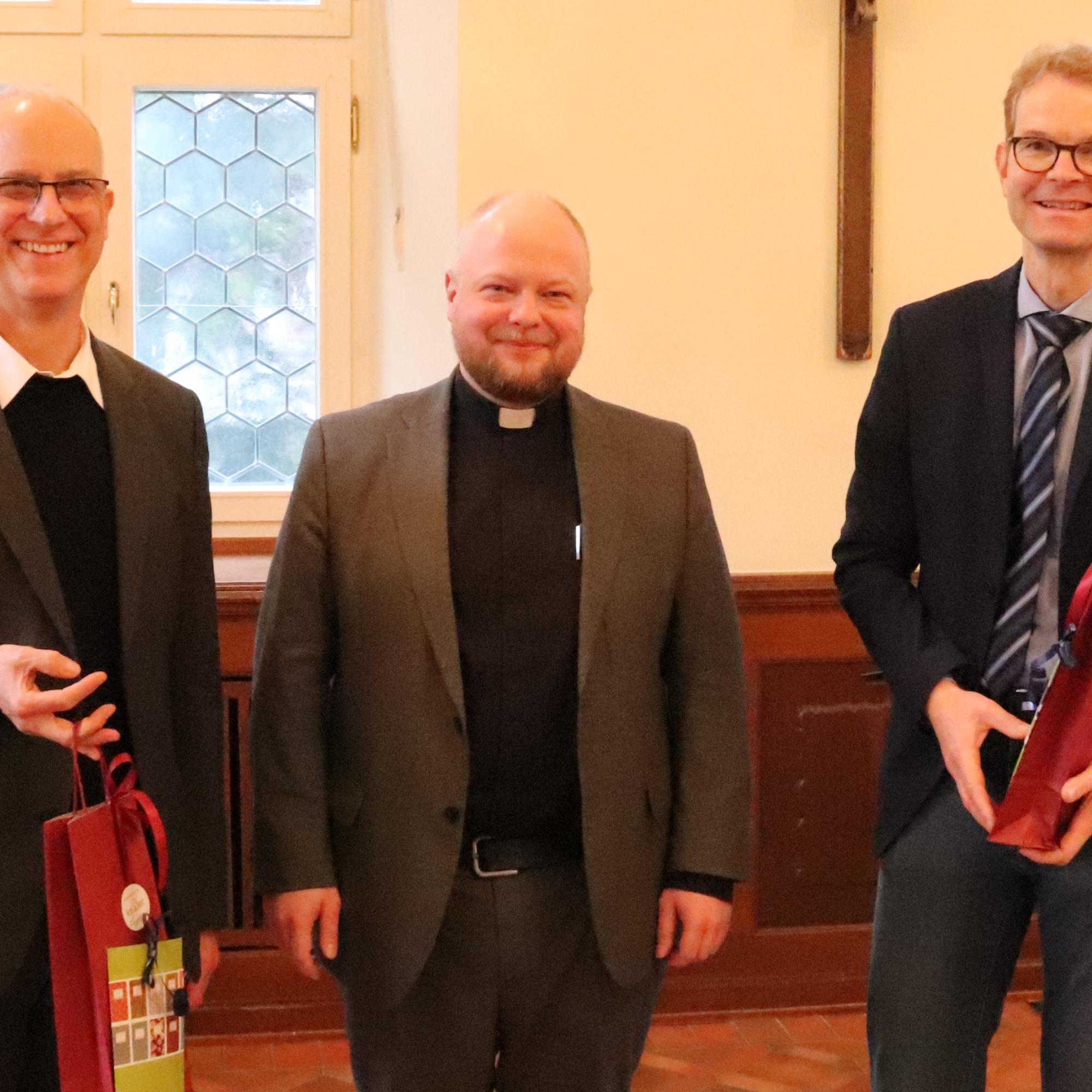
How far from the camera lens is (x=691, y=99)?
146 inches

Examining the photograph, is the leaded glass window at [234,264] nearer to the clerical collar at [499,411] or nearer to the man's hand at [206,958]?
the clerical collar at [499,411]

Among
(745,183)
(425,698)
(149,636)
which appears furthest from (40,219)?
(745,183)

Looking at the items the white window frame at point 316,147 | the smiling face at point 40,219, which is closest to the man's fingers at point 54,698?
the smiling face at point 40,219

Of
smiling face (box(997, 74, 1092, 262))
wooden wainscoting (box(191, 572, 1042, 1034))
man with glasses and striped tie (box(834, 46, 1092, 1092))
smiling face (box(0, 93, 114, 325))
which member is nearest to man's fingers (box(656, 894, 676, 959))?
man with glasses and striped tie (box(834, 46, 1092, 1092))

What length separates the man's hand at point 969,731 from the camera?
6.07ft

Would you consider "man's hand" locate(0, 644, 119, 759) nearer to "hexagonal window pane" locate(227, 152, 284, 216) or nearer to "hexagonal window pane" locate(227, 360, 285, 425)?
"hexagonal window pane" locate(227, 360, 285, 425)

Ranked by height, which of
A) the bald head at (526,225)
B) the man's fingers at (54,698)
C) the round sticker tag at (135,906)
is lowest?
the round sticker tag at (135,906)

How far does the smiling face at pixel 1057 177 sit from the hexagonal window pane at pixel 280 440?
2909mm

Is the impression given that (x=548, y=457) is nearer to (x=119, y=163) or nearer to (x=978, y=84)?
(x=978, y=84)

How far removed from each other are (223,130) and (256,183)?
18cm

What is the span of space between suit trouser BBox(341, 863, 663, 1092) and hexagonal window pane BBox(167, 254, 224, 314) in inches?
111

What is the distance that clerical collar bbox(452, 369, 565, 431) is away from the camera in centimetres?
215

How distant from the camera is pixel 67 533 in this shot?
1859 millimetres

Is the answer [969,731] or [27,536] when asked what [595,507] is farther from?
[27,536]
